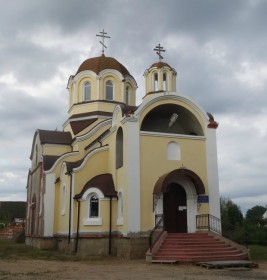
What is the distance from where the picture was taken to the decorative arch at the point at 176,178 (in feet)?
58.5

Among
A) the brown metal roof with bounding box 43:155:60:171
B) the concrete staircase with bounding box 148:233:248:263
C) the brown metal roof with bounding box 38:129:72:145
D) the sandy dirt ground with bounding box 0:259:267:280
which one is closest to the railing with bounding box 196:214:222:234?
the concrete staircase with bounding box 148:233:248:263

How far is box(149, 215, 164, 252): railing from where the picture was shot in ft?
53.8

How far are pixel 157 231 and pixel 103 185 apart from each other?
3976mm

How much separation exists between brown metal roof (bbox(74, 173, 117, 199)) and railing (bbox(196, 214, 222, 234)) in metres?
4.22

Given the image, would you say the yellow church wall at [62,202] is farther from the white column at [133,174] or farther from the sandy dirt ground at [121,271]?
the sandy dirt ground at [121,271]

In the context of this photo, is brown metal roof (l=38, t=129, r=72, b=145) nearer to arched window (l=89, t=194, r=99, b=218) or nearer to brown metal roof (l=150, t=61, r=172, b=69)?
arched window (l=89, t=194, r=99, b=218)

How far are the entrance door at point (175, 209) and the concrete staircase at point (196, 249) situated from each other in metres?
1.63

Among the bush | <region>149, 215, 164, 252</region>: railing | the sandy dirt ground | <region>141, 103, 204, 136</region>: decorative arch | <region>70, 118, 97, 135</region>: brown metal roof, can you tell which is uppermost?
<region>70, 118, 97, 135</region>: brown metal roof

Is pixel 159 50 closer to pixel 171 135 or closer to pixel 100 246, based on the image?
pixel 171 135

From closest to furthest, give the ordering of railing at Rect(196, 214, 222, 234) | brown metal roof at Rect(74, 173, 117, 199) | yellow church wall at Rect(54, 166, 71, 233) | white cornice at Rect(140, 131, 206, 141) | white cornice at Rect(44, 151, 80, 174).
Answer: railing at Rect(196, 214, 222, 234) → white cornice at Rect(140, 131, 206, 141) → brown metal roof at Rect(74, 173, 117, 199) → yellow church wall at Rect(54, 166, 71, 233) → white cornice at Rect(44, 151, 80, 174)

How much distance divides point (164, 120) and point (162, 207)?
17.5ft

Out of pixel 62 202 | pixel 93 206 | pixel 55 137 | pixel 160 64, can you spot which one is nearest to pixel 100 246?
pixel 93 206

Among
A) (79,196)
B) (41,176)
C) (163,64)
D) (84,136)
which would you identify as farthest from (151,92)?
(41,176)

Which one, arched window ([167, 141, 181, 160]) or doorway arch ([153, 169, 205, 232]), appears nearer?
doorway arch ([153, 169, 205, 232])
